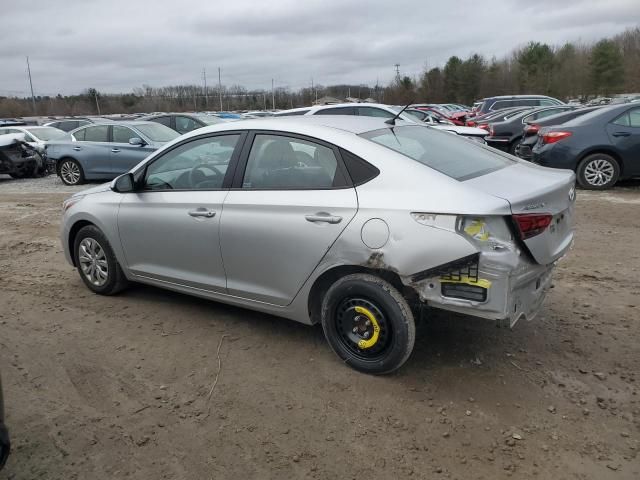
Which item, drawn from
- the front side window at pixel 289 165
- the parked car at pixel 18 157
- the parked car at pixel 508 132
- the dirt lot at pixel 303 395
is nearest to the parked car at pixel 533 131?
the parked car at pixel 508 132

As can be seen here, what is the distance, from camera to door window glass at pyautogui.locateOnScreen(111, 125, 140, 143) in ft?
43.2

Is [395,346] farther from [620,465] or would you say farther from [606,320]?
[606,320]

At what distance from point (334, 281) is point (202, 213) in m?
1.17

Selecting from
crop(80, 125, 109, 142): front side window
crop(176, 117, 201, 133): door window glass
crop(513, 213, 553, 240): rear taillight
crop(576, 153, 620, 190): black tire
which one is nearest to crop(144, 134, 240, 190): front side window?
crop(513, 213, 553, 240): rear taillight

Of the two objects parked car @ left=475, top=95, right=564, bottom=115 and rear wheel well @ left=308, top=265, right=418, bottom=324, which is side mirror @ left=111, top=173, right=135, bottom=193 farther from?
parked car @ left=475, top=95, right=564, bottom=115

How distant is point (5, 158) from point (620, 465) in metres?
16.5

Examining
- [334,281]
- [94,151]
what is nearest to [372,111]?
[94,151]

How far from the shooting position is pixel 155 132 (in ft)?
43.7

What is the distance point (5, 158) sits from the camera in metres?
15.2

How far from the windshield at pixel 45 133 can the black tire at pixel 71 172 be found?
15.1ft

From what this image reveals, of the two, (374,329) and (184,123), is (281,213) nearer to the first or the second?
(374,329)

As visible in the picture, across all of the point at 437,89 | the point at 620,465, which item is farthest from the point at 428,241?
the point at 437,89

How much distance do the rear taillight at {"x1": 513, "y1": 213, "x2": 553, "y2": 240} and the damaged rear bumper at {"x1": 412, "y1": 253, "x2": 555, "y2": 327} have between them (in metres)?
0.15

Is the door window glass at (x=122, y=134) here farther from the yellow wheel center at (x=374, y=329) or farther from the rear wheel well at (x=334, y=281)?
the yellow wheel center at (x=374, y=329)
